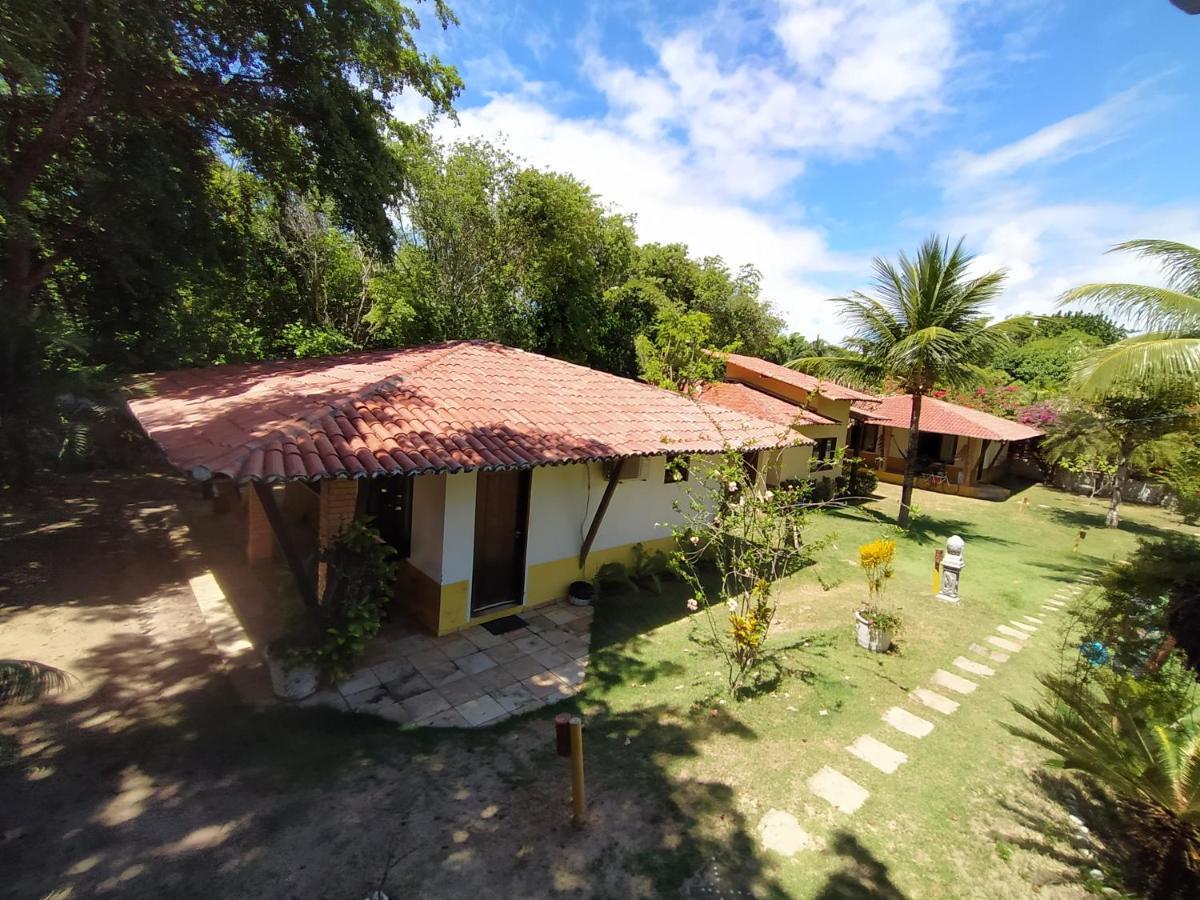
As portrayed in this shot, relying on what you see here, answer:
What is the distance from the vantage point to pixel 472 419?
7020 millimetres

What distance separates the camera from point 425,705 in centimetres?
554

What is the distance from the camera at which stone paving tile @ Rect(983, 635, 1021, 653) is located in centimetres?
784

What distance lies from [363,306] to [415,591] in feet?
43.6

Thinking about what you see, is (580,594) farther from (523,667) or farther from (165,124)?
(165,124)

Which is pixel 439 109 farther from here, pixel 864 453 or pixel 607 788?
pixel 864 453

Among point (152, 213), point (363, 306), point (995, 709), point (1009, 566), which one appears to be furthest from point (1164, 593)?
point (363, 306)

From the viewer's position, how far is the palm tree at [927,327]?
43.5ft

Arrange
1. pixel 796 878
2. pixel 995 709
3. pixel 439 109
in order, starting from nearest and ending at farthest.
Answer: pixel 796 878 → pixel 995 709 → pixel 439 109

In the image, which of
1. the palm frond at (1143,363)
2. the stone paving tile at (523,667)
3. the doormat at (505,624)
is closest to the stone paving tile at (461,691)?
the stone paving tile at (523,667)

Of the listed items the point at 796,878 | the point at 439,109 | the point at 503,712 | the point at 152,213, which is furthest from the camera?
the point at 439,109

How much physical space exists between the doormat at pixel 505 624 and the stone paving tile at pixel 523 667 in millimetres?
758

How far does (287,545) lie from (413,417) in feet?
6.76

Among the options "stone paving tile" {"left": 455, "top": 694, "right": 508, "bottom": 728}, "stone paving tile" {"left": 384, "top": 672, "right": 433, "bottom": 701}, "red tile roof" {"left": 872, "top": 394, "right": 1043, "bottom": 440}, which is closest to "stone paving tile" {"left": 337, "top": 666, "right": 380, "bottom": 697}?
"stone paving tile" {"left": 384, "top": 672, "right": 433, "bottom": 701}

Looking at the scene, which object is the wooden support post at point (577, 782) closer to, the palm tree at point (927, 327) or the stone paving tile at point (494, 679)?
the stone paving tile at point (494, 679)
